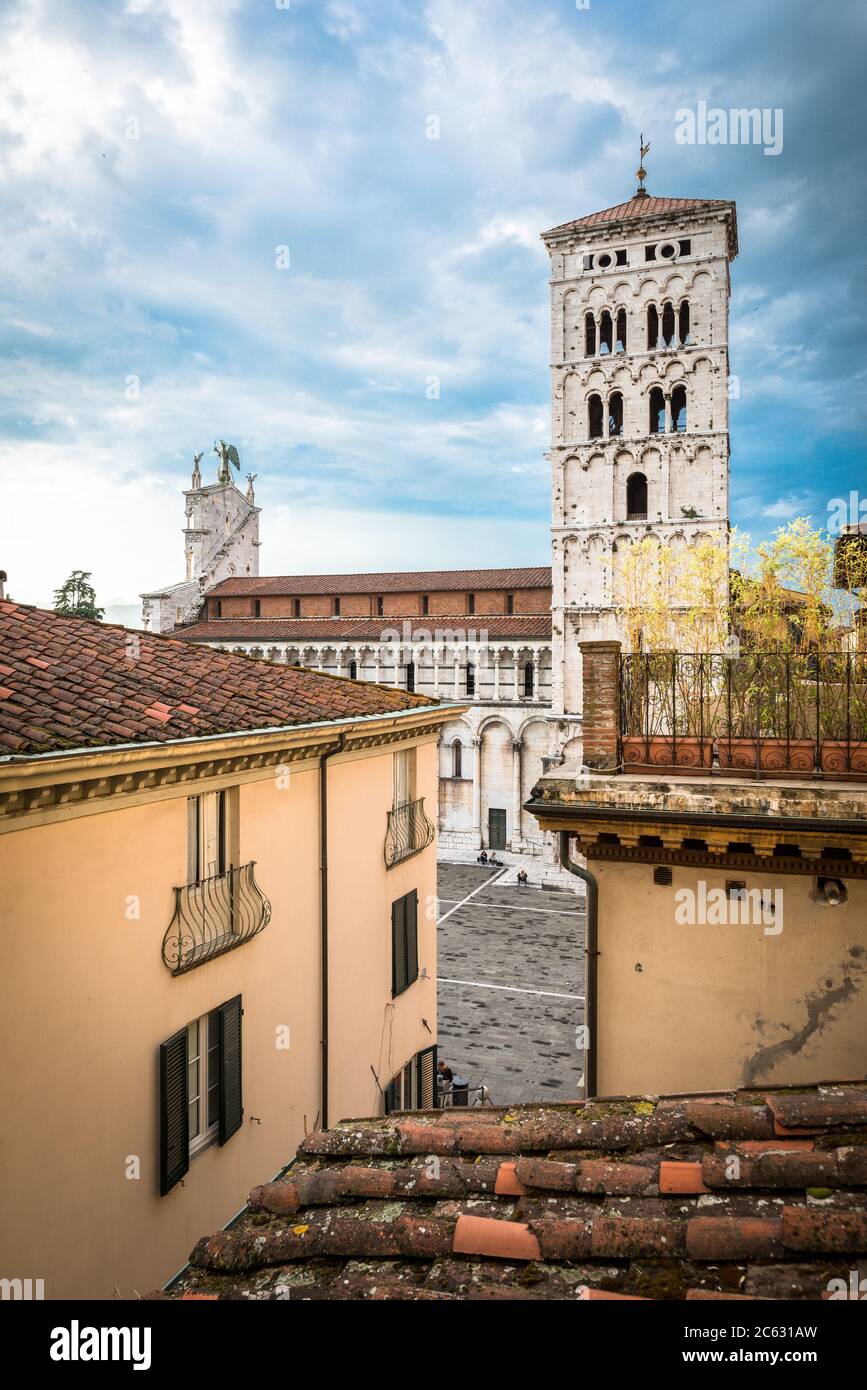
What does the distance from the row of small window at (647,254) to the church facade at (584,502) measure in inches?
2.1

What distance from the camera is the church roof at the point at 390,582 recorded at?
41.9 meters

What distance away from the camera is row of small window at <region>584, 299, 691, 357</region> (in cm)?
3519

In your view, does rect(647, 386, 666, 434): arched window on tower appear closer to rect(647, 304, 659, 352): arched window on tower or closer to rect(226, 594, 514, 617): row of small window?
rect(647, 304, 659, 352): arched window on tower

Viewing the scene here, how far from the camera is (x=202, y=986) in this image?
25.3 feet

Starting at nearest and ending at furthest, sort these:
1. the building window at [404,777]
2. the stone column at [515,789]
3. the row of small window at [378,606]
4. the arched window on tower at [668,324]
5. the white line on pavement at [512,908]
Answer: the building window at [404,777] → the white line on pavement at [512,908] → the arched window on tower at [668,324] → the stone column at [515,789] → the row of small window at [378,606]

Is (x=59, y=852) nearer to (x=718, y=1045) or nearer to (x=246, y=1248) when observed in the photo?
(x=246, y=1248)

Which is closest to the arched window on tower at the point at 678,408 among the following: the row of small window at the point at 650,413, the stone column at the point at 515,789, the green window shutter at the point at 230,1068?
the row of small window at the point at 650,413

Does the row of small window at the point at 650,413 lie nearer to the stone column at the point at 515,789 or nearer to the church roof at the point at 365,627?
the church roof at the point at 365,627

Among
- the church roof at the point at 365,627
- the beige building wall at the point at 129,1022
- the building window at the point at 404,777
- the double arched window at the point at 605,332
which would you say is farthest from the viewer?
the church roof at the point at 365,627

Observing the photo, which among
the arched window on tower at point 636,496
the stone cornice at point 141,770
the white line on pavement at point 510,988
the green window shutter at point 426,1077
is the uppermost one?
the arched window on tower at point 636,496
